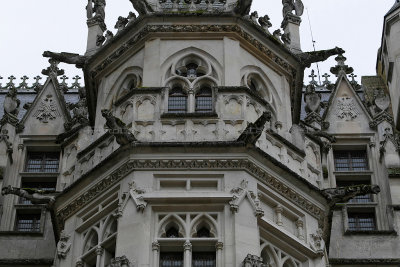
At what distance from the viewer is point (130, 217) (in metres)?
21.5

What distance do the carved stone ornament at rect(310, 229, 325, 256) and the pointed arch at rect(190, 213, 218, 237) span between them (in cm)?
188

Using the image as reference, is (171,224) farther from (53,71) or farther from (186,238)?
(53,71)

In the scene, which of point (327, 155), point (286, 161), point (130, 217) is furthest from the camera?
point (327, 155)

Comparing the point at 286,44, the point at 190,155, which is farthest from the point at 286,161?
the point at 286,44

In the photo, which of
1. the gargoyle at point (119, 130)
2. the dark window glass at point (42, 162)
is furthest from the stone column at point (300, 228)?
the dark window glass at point (42, 162)

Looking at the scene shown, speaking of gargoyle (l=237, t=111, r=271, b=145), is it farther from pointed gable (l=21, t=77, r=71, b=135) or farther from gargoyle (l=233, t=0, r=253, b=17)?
pointed gable (l=21, t=77, r=71, b=135)

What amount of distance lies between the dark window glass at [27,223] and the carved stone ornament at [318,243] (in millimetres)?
6483

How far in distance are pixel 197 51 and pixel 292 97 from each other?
2.27 meters

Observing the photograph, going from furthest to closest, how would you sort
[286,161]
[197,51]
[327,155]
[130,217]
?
[327,155], [197,51], [286,161], [130,217]

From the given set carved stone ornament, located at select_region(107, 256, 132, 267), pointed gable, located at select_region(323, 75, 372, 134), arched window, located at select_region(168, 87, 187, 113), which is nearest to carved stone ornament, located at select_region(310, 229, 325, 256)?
arched window, located at select_region(168, 87, 187, 113)

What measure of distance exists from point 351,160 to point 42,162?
6.53m

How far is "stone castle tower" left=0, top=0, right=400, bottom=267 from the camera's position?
2167 centimetres

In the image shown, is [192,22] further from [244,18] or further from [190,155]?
Result: [190,155]

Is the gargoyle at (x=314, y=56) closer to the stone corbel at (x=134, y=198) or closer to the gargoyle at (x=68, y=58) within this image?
the gargoyle at (x=68, y=58)
